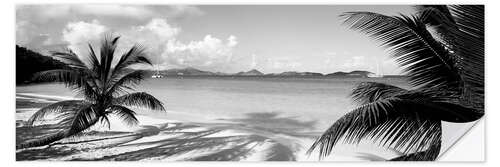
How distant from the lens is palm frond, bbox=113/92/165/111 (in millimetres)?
3047

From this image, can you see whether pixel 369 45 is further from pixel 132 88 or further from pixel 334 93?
pixel 132 88

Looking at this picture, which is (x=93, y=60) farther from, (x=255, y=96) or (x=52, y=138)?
(x=255, y=96)

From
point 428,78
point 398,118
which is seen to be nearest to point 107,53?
point 398,118

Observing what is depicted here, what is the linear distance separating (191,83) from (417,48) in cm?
164

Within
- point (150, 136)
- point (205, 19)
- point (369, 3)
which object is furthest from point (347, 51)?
point (150, 136)

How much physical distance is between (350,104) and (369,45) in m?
0.46

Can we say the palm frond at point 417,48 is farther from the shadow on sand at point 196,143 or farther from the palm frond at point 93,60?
the palm frond at point 93,60

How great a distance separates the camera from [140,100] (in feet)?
10.0

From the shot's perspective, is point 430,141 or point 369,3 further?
point 369,3

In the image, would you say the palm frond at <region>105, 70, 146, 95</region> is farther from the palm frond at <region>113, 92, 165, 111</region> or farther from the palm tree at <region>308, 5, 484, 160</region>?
the palm tree at <region>308, 5, 484, 160</region>

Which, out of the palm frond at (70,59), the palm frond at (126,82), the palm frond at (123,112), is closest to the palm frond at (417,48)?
the palm frond at (126,82)

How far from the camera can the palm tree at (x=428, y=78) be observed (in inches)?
93.0

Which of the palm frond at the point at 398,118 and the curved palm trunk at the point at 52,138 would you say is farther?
the curved palm trunk at the point at 52,138

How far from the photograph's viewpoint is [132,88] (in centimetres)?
308
